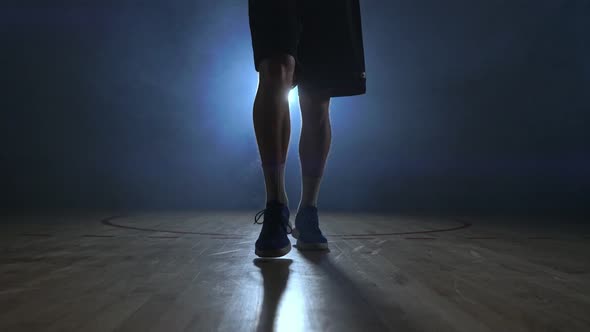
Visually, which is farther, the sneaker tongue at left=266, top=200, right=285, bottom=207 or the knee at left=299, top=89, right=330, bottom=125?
the knee at left=299, top=89, right=330, bottom=125

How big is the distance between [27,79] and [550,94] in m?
5.43

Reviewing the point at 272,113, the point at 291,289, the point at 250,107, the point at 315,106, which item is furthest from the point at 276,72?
the point at 250,107

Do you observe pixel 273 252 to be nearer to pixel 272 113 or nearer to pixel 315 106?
pixel 272 113

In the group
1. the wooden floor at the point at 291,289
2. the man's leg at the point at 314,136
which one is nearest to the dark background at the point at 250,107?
the man's leg at the point at 314,136

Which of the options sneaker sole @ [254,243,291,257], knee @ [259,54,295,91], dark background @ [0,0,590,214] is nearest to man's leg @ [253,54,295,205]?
knee @ [259,54,295,91]

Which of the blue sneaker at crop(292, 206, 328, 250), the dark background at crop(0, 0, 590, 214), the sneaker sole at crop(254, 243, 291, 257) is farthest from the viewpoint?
the dark background at crop(0, 0, 590, 214)

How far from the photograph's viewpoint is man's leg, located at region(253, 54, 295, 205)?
3.82 feet

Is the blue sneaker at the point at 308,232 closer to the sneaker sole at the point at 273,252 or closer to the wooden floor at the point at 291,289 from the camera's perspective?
the wooden floor at the point at 291,289

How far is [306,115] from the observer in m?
1.39

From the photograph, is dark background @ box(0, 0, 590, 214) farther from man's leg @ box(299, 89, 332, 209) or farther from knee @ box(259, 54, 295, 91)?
knee @ box(259, 54, 295, 91)

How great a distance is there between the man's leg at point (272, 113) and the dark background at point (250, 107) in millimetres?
3430

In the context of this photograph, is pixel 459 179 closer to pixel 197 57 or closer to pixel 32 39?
pixel 197 57

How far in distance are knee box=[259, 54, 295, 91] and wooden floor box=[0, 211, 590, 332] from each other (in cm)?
43

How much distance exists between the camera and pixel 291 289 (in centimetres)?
76
